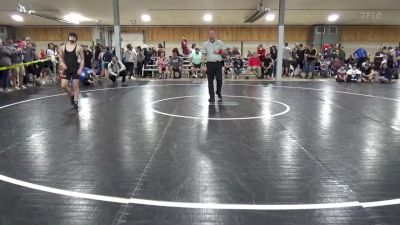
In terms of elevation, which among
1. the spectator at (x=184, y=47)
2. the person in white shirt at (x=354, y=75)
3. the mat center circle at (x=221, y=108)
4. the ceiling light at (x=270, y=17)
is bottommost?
the mat center circle at (x=221, y=108)

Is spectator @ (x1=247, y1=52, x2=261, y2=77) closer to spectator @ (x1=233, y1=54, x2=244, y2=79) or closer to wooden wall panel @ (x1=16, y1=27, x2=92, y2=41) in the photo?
spectator @ (x1=233, y1=54, x2=244, y2=79)

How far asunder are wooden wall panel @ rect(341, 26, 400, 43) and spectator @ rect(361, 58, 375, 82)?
8.56 meters

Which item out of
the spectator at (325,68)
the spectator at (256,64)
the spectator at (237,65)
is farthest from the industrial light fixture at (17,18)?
the spectator at (325,68)

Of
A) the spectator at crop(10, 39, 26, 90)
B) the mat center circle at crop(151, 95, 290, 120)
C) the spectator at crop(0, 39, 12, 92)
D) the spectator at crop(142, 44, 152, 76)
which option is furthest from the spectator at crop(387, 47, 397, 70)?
the spectator at crop(0, 39, 12, 92)

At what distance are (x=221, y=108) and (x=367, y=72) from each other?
9.66 meters

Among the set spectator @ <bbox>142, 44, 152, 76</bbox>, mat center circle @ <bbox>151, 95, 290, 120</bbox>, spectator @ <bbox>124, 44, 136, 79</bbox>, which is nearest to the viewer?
mat center circle @ <bbox>151, 95, 290, 120</bbox>

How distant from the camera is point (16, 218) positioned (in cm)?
289

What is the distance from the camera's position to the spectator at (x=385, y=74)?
47.2 feet

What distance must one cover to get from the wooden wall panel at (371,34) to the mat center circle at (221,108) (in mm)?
16252

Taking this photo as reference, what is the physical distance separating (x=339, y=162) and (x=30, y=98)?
7886mm

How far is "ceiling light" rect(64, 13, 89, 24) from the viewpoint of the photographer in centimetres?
1934

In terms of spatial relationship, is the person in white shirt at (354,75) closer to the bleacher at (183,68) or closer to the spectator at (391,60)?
the spectator at (391,60)

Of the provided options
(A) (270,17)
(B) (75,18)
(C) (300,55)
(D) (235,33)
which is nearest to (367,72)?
(C) (300,55)

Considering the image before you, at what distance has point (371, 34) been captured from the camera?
22984 millimetres
